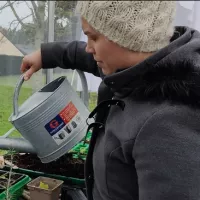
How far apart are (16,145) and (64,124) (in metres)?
0.22

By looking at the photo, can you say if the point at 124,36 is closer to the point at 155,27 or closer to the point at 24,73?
the point at 155,27

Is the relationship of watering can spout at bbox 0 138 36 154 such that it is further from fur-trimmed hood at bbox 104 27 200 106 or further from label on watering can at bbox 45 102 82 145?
fur-trimmed hood at bbox 104 27 200 106

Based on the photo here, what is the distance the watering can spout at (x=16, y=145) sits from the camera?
1.12 meters

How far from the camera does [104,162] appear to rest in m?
0.64

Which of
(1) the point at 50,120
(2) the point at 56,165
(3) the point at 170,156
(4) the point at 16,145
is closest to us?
(3) the point at 170,156

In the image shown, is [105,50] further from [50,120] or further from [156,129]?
[50,120]

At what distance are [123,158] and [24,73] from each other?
543mm

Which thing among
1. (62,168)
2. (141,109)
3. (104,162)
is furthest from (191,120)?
(62,168)

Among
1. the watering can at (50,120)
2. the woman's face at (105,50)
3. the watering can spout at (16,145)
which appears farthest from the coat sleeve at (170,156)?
the watering can spout at (16,145)

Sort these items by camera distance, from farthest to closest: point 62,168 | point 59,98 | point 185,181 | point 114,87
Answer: point 62,168 < point 59,98 < point 114,87 < point 185,181

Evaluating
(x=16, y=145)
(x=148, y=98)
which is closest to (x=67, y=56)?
(x=16, y=145)

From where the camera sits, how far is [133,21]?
536mm

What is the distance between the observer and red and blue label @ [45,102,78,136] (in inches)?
39.6

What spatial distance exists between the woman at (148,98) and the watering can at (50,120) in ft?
1.27
